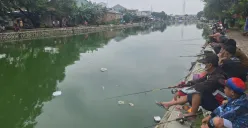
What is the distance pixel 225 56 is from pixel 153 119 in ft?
5.96

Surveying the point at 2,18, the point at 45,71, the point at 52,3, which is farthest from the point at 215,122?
the point at 52,3

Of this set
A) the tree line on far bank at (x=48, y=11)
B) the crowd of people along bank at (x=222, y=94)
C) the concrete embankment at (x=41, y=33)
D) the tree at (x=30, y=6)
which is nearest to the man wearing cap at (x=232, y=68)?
the crowd of people along bank at (x=222, y=94)

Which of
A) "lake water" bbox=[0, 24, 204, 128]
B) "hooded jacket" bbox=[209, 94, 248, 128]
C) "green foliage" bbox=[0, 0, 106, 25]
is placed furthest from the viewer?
"green foliage" bbox=[0, 0, 106, 25]

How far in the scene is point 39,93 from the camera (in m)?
5.95

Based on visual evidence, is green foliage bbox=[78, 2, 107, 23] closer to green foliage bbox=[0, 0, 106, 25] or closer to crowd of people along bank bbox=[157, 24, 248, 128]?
green foliage bbox=[0, 0, 106, 25]

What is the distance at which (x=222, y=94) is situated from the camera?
280cm

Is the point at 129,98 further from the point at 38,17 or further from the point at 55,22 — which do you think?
the point at 55,22

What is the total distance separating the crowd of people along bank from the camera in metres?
1.97

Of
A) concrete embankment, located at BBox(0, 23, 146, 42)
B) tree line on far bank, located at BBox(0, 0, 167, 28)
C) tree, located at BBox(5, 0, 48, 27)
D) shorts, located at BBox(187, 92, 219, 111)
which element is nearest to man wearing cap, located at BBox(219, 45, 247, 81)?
shorts, located at BBox(187, 92, 219, 111)

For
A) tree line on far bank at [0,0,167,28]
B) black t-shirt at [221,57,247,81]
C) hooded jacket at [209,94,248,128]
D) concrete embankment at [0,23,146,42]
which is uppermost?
tree line on far bank at [0,0,167,28]

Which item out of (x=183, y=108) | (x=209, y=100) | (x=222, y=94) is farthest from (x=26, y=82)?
(x=222, y=94)

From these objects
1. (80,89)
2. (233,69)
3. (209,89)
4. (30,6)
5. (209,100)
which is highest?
(30,6)

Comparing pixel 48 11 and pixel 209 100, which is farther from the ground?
pixel 48 11

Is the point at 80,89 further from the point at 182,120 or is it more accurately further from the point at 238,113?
the point at 238,113
